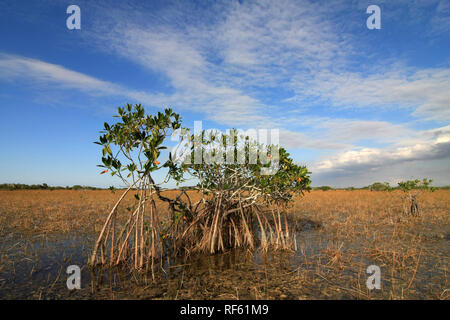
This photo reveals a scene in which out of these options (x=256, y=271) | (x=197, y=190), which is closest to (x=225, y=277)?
(x=256, y=271)

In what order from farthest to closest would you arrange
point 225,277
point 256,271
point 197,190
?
point 197,190, point 256,271, point 225,277

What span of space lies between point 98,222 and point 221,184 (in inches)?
371

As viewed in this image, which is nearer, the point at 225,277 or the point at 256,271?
the point at 225,277

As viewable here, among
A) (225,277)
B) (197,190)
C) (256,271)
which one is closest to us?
(225,277)

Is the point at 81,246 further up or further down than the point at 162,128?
further down

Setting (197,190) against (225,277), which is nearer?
(225,277)

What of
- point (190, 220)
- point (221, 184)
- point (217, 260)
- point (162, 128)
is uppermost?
point (162, 128)

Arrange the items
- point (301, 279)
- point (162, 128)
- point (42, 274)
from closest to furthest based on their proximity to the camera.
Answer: point (301, 279) → point (42, 274) → point (162, 128)

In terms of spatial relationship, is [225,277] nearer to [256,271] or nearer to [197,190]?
[256,271]

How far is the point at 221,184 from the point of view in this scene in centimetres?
986

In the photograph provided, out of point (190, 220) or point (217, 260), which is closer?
point (217, 260)
